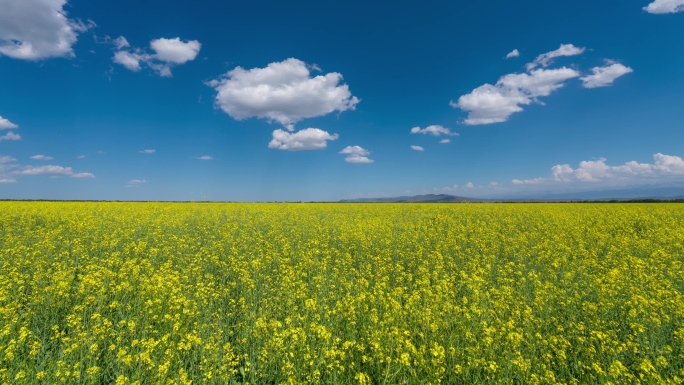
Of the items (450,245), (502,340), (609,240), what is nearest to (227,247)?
(450,245)

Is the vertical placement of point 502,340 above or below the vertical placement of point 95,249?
below

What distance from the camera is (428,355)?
14.9 feet

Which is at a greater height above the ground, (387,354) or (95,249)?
(95,249)

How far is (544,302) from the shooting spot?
638cm

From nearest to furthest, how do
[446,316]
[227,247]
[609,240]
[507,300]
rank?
[446,316] → [507,300] → [227,247] → [609,240]

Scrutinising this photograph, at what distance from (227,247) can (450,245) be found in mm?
8462

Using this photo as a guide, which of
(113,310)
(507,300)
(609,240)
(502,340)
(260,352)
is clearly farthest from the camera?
(609,240)

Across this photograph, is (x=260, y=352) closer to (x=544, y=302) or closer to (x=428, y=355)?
(x=428, y=355)

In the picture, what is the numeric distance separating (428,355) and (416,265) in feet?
18.4

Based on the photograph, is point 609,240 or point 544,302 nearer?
point 544,302

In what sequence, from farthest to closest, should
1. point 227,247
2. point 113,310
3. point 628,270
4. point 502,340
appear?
point 227,247 → point 628,270 → point 113,310 → point 502,340

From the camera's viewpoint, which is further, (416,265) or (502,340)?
(416,265)

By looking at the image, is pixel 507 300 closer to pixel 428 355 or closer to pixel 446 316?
pixel 446 316

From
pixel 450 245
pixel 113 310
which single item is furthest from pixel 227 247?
pixel 450 245
